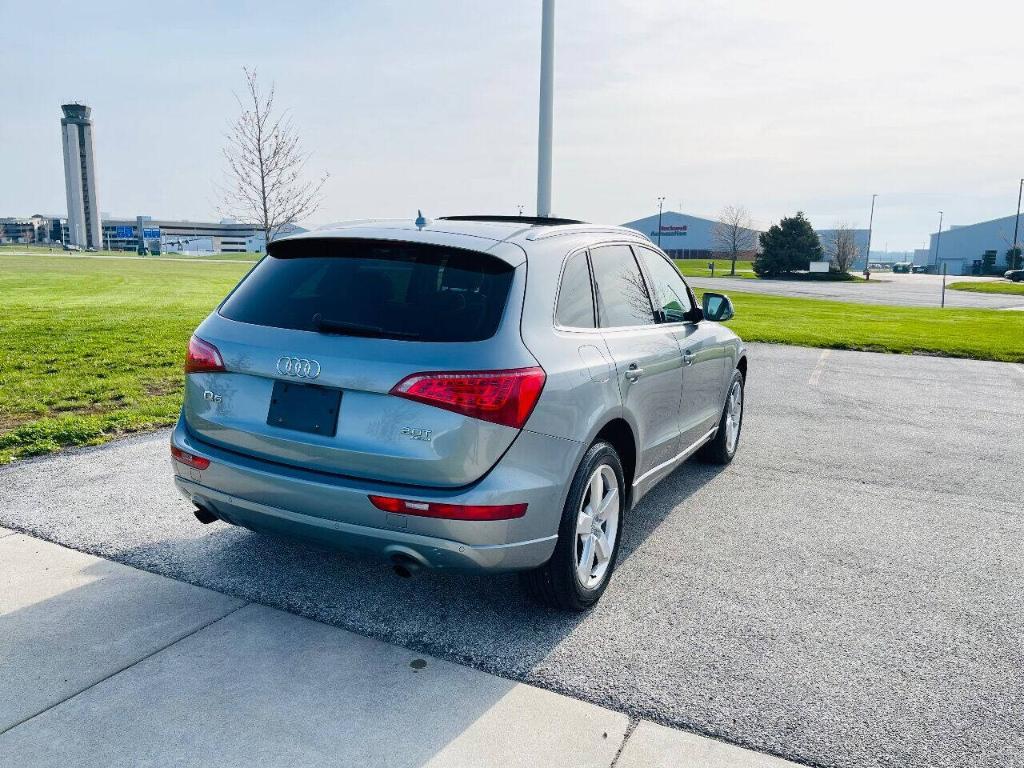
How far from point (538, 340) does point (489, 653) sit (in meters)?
1.29

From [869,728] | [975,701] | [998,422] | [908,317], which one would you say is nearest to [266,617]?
[869,728]

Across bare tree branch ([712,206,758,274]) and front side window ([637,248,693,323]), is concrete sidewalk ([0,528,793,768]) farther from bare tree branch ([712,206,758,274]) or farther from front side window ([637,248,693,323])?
bare tree branch ([712,206,758,274])

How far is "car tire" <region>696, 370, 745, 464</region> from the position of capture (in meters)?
6.08

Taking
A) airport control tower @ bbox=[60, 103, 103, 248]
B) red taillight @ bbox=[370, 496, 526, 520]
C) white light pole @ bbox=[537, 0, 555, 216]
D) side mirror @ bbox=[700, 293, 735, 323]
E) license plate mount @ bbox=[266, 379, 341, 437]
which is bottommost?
red taillight @ bbox=[370, 496, 526, 520]

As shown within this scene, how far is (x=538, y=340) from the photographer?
129 inches

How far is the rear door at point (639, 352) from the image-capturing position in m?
3.91

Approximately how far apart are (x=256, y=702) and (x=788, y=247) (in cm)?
6954

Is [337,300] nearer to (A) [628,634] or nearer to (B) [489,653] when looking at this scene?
(B) [489,653]

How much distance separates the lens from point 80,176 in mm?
180000

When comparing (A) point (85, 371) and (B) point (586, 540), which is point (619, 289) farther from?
(A) point (85, 371)

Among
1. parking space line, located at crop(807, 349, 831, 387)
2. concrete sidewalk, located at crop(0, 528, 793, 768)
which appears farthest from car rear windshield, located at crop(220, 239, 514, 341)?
parking space line, located at crop(807, 349, 831, 387)

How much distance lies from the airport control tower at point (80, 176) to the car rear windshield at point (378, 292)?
198509mm

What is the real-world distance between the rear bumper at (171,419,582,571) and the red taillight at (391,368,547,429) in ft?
0.51

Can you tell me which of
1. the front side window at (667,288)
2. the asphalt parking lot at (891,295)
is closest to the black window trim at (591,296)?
the front side window at (667,288)
